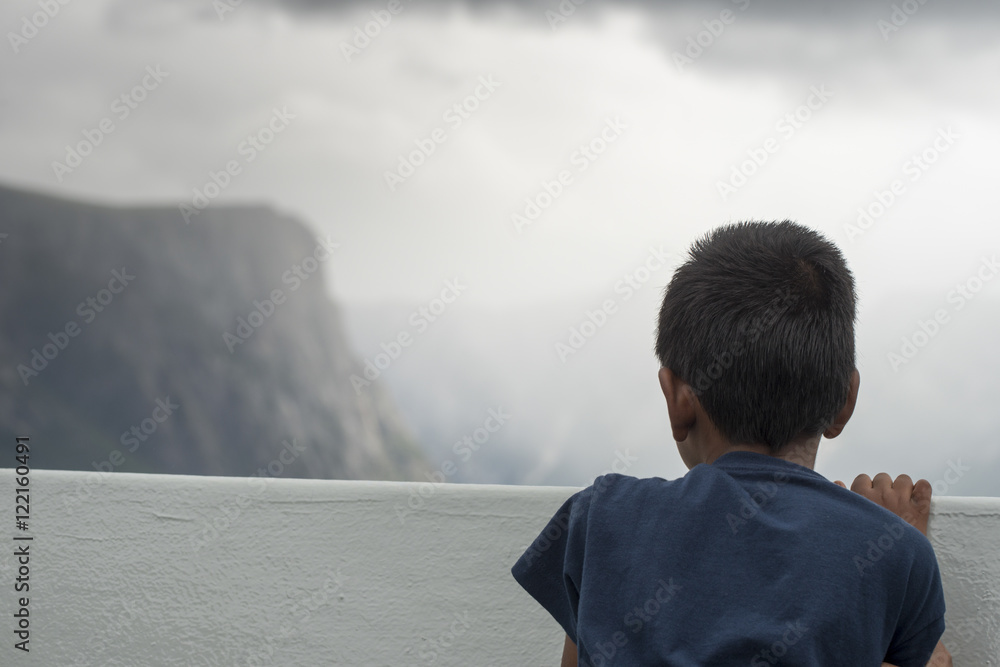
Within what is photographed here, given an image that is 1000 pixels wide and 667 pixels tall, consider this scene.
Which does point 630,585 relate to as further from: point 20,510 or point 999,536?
point 20,510

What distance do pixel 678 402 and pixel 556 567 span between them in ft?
0.83

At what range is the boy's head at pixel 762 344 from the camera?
0.92m

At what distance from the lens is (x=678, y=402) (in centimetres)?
98

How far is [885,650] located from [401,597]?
0.72m

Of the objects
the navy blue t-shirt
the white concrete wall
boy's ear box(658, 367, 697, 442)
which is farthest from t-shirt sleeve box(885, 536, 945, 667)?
the white concrete wall

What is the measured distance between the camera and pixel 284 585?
4.31 feet

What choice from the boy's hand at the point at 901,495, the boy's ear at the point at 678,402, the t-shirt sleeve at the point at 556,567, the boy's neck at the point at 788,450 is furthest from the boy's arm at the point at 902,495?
the t-shirt sleeve at the point at 556,567

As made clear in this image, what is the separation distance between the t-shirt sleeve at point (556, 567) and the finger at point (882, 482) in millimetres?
418

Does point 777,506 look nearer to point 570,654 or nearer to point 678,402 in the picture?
point 678,402

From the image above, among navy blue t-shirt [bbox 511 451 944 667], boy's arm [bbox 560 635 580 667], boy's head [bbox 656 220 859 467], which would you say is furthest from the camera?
→ boy's arm [bbox 560 635 580 667]

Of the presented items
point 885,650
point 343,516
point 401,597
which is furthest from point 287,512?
point 885,650

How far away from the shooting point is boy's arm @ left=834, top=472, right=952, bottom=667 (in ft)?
3.51

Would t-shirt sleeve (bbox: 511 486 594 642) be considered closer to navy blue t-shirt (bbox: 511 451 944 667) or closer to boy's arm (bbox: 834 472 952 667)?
navy blue t-shirt (bbox: 511 451 944 667)

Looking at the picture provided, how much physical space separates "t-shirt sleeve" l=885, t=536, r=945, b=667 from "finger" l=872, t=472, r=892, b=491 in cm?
19
